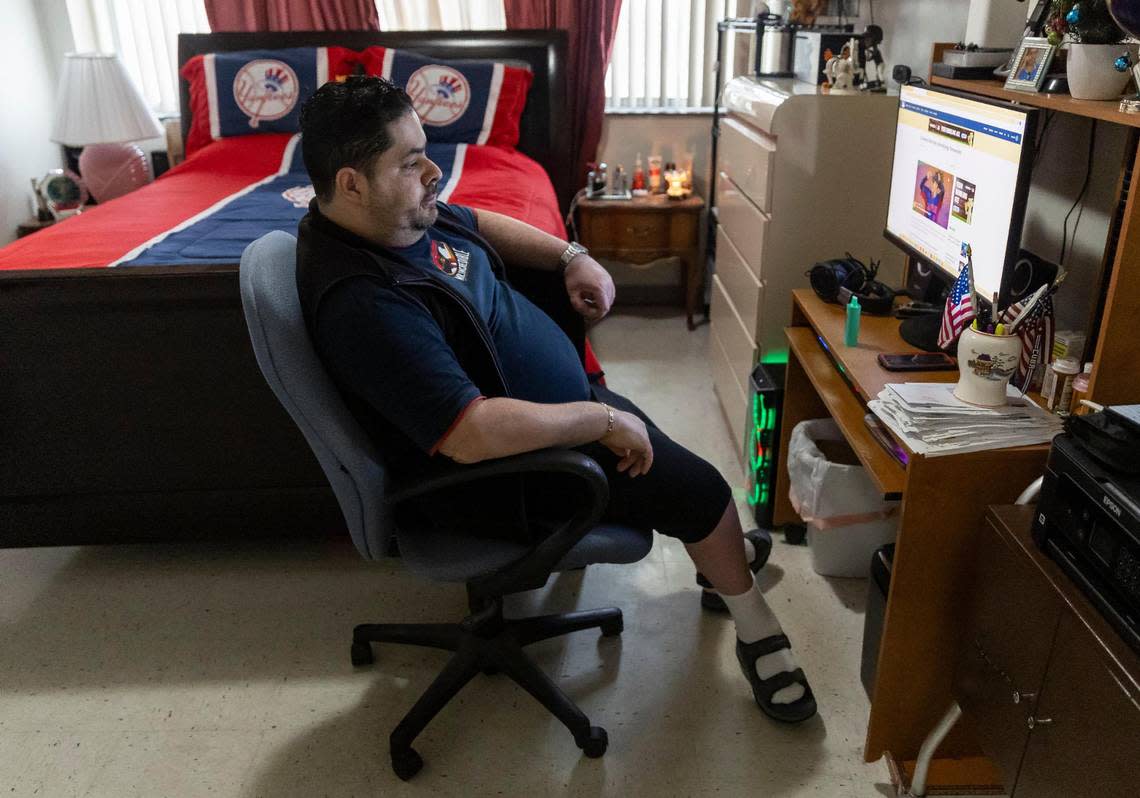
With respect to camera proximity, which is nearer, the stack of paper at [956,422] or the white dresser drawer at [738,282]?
the stack of paper at [956,422]

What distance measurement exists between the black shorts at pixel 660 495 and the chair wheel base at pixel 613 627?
0.36 meters

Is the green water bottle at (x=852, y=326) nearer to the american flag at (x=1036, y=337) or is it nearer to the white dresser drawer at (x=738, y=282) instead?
the american flag at (x=1036, y=337)

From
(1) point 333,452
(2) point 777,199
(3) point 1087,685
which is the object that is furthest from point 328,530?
(3) point 1087,685

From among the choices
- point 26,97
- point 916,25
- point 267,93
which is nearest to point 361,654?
point 916,25

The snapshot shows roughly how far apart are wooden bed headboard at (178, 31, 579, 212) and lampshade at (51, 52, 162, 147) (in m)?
0.34

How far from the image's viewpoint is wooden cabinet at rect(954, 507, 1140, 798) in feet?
3.32

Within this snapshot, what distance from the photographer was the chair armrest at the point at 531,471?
1.35 metres

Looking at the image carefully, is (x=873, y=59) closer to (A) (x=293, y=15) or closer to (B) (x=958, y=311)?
(B) (x=958, y=311)

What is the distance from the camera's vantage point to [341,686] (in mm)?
1859

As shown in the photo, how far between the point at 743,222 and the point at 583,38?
5.33ft

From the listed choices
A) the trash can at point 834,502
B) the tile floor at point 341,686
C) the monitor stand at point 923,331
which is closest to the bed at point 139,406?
the tile floor at point 341,686

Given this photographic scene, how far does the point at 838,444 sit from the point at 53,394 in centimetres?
182

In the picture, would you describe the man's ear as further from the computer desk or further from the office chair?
the computer desk

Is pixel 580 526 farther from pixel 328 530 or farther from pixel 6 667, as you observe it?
pixel 6 667
